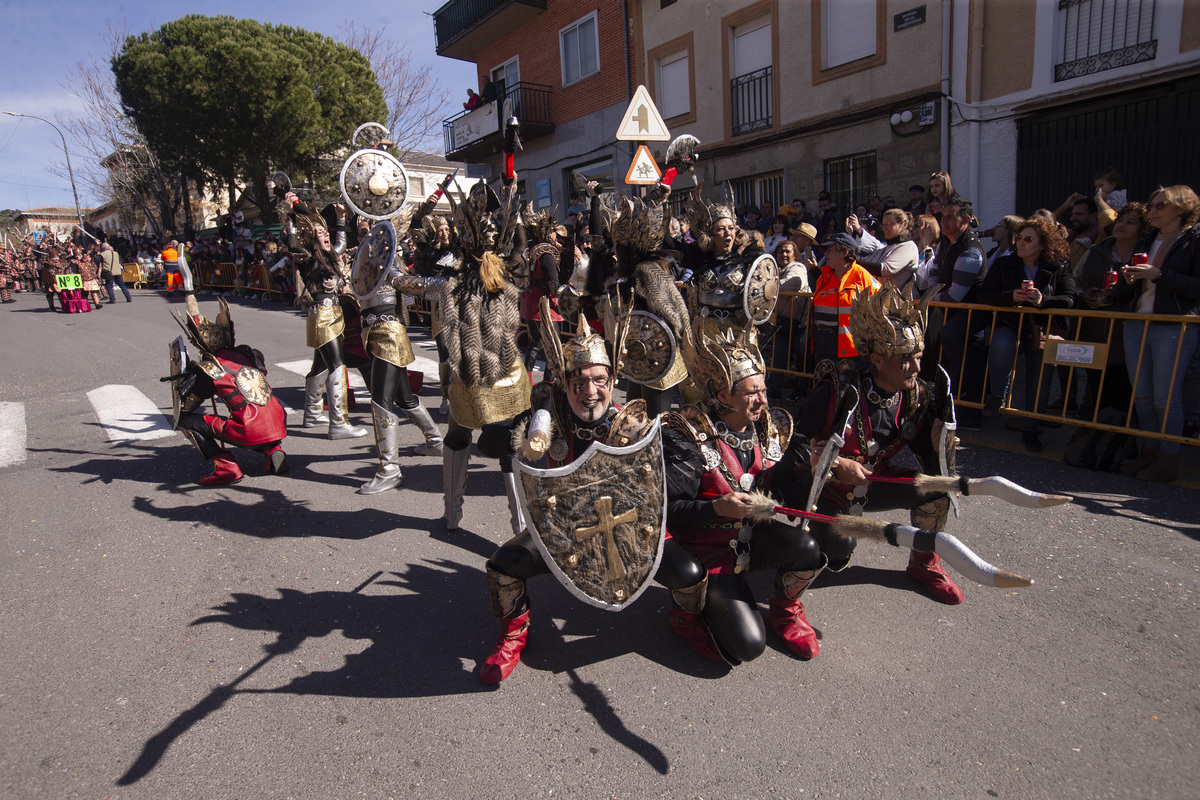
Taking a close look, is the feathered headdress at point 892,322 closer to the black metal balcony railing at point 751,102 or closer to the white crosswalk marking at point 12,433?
the white crosswalk marking at point 12,433

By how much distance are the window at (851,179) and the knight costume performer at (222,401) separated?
1013 cm

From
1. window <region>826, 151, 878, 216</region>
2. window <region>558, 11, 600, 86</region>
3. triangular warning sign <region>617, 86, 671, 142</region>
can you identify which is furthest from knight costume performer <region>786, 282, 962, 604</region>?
window <region>558, 11, 600, 86</region>

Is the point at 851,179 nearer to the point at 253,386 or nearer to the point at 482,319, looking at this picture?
the point at 482,319

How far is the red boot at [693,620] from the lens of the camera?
271 cm

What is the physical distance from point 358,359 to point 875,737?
16.6 feet

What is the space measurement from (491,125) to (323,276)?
15.8 meters

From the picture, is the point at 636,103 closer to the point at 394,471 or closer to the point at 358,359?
the point at 358,359

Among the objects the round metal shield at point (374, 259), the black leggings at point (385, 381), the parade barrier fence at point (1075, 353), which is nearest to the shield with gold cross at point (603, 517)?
the black leggings at point (385, 381)

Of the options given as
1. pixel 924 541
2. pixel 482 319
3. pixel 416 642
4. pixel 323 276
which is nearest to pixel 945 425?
pixel 924 541

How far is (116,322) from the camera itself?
15.1 m

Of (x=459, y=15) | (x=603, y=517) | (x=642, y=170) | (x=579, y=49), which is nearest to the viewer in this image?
(x=603, y=517)

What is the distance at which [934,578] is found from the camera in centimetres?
317

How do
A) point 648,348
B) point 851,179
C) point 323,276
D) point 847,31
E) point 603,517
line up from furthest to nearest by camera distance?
point 851,179 < point 847,31 < point 323,276 < point 648,348 < point 603,517

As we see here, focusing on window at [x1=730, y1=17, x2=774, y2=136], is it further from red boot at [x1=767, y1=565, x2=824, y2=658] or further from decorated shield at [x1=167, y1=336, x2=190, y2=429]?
red boot at [x1=767, y1=565, x2=824, y2=658]
